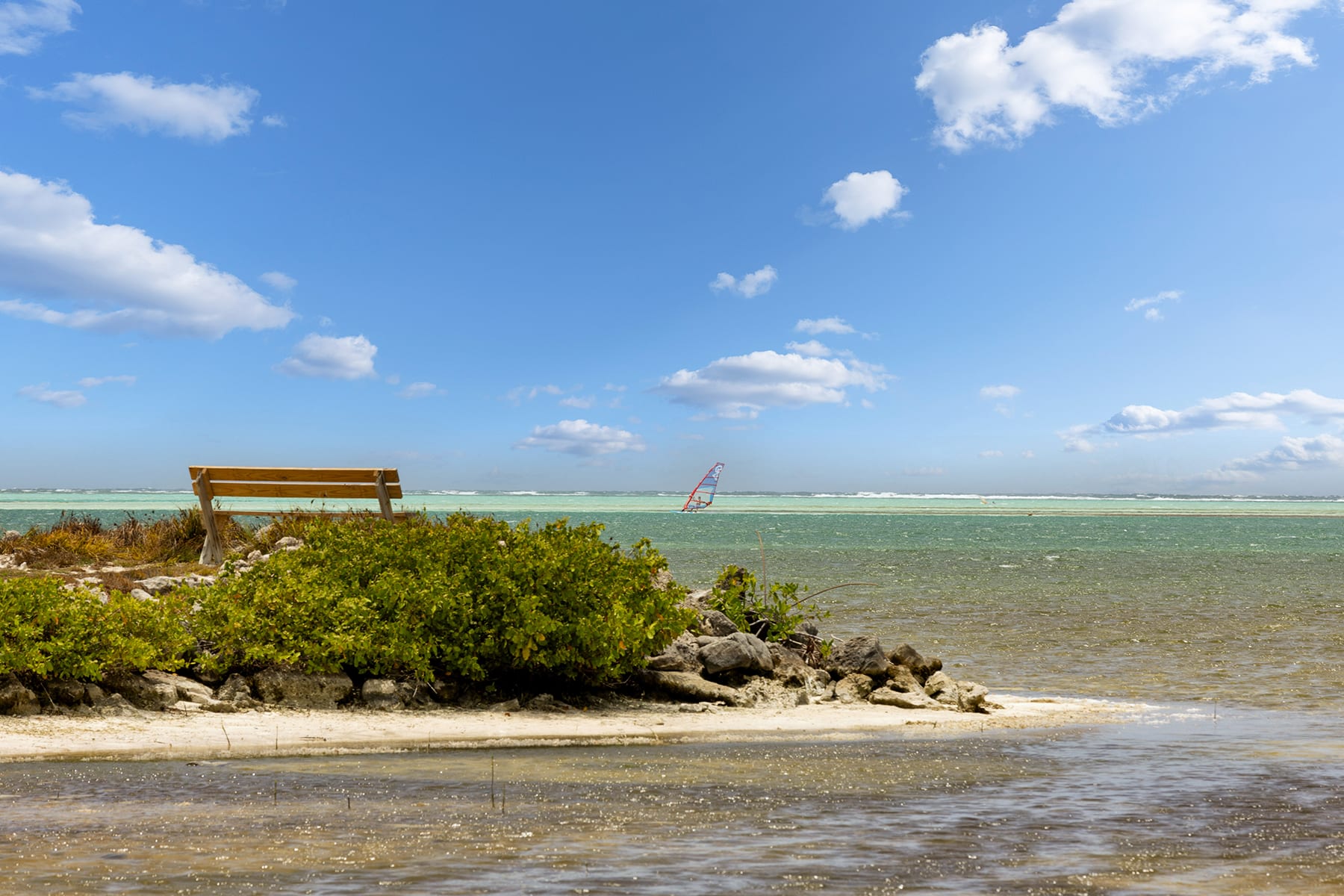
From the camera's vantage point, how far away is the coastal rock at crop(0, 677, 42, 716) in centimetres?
876

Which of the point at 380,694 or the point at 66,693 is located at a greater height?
the point at 66,693

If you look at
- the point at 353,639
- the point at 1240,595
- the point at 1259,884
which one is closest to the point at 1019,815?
the point at 1259,884

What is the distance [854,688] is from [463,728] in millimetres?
4464

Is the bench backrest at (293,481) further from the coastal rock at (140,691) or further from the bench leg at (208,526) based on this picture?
the coastal rock at (140,691)

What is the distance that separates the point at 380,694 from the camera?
9992mm

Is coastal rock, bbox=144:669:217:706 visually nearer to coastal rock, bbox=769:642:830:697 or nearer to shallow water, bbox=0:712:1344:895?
shallow water, bbox=0:712:1344:895

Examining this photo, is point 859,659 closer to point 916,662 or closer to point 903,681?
point 903,681

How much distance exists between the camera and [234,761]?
7.89 m

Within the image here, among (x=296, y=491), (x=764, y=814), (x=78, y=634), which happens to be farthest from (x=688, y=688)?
(x=296, y=491)

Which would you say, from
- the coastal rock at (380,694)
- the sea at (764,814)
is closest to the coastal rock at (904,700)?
the sea at (764,814)

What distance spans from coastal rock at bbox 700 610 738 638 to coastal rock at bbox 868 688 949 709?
75.0 inches

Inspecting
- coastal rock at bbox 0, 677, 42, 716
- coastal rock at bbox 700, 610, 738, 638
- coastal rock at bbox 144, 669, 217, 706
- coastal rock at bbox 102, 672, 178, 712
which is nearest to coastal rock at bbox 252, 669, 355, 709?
coastal rock at bbox 144, 669, 217, 706

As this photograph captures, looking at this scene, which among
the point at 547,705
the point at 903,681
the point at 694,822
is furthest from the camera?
the point at 903,681

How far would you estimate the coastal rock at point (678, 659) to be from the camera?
11344mm
